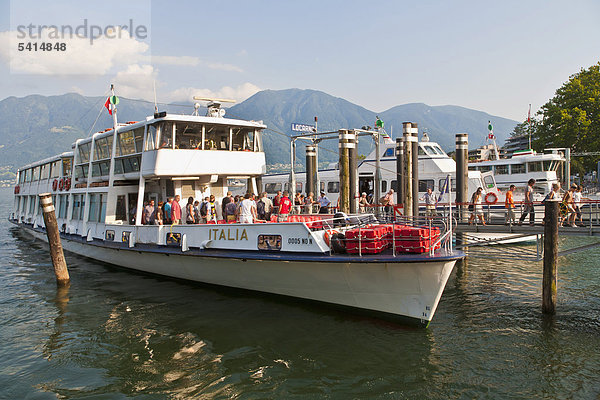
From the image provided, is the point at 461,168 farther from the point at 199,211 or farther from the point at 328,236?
the point at 199,211

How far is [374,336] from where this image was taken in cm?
908

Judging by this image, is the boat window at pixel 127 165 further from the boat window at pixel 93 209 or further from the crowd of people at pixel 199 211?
the boat window at pixel 93 209

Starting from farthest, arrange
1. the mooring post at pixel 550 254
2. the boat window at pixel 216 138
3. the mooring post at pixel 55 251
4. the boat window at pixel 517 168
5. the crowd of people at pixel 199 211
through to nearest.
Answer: the boat window at pixel 517 168 → the boat window at pixel 216 138 → the mooring post at pixel 55 251 → the crowd of people at pixel 199 211 → the mooring post at pixel 550 254

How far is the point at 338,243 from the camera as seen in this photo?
9852mm

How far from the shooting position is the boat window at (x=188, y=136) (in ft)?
45.8

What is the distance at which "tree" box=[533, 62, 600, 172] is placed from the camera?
36.6 meters

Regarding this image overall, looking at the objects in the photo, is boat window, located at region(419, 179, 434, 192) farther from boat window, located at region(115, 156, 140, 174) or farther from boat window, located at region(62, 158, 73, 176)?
boat window, located at region(62, 158, 73, 176)

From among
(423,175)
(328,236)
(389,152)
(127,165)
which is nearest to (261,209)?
(328,236)

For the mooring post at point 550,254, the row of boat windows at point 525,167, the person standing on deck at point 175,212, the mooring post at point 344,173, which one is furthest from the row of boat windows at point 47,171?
the row of boat windows at point 525,167

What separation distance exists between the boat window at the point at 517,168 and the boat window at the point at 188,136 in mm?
24738

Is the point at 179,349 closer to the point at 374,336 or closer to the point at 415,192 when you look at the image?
the point at 374,336

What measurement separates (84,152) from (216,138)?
7.37 meters

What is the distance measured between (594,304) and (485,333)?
4266mm

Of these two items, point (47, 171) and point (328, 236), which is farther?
point (47, 171)
